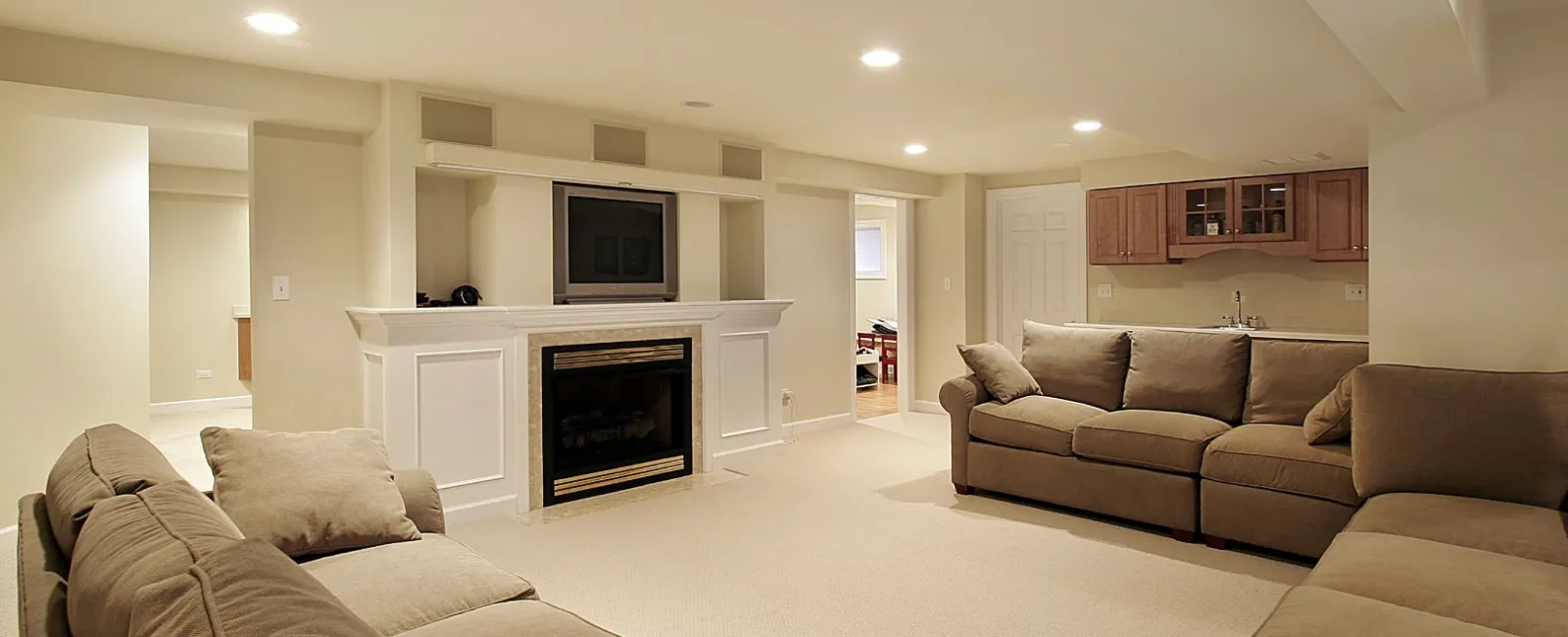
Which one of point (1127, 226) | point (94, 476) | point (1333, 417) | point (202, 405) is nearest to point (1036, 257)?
point (1127, 226)

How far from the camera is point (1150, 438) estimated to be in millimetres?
3820

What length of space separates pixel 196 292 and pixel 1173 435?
8163 mm

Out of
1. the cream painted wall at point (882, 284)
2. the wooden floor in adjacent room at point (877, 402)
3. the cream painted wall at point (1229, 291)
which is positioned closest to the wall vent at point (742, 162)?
the wooden floor in adjacent room at point (877, 402)

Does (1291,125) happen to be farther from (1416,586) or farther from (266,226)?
(266,226)

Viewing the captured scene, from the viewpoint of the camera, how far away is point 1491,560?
2148 millimetres

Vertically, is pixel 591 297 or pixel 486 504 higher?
pixel 591 297

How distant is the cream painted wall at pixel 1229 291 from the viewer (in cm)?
559

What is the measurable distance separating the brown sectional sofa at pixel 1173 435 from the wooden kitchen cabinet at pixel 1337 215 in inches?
67.3

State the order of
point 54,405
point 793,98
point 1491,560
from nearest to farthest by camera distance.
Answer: point 1491,560, point 54,405, point 793,98

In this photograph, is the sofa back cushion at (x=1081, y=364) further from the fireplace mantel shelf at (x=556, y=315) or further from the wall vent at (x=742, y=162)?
the wall vent at (x=742, y=162)

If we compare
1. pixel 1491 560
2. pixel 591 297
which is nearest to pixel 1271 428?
pixel 1491 560

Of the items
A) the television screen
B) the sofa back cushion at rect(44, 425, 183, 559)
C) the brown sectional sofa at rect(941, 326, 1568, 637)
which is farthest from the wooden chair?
the sofa back cushion at rect(44, 425, 183, 559)

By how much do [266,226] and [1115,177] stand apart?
558cm

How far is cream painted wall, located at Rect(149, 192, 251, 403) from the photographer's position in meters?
7.41
